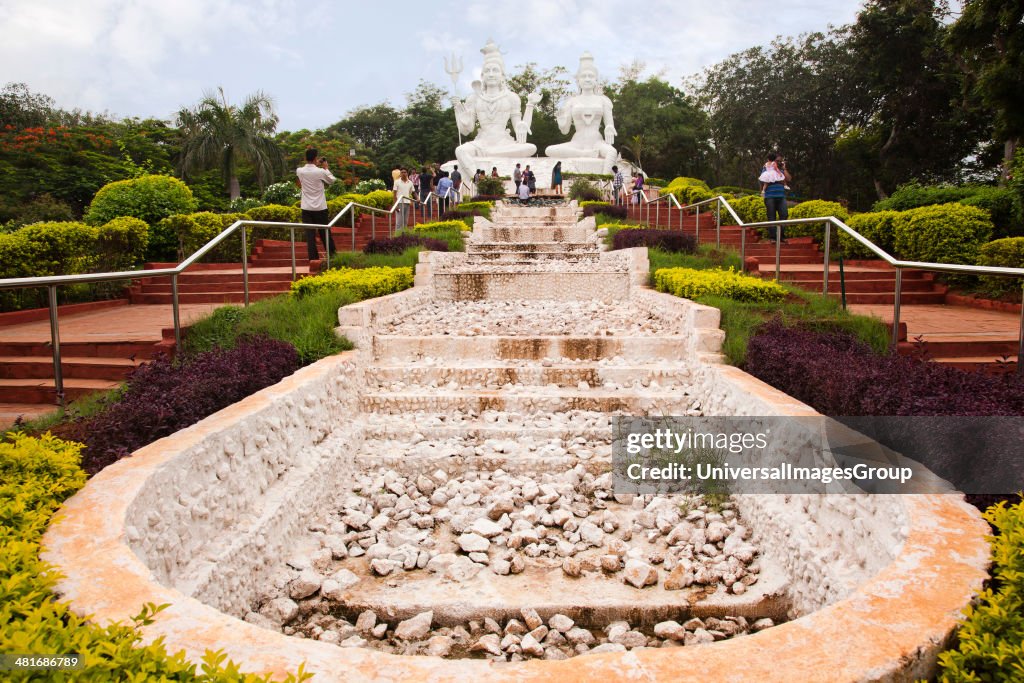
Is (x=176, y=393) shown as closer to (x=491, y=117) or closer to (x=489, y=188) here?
(x=489, y=188)

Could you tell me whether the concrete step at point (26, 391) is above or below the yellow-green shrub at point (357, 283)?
below

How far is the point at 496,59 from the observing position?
24.7 meters

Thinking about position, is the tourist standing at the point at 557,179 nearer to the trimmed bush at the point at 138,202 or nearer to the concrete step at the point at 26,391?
the trimmed bush at the point at 138,202

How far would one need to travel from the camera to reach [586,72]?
2555 cm

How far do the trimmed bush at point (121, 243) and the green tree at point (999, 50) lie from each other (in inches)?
583

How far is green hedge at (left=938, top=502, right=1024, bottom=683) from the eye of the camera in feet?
5.29

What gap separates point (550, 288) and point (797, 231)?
5.81m

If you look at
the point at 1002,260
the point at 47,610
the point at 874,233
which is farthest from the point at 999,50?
the point at 47,610

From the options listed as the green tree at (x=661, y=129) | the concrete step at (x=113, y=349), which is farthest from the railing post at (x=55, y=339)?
the green tree at (x=661, y=129)

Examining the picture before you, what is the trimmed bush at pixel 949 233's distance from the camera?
9117 millimetres

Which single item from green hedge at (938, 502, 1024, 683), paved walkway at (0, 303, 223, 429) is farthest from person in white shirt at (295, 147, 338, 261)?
green hedge at (938, 502, 1024, 683)

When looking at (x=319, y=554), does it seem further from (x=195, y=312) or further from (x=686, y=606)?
(x=195, y=312)

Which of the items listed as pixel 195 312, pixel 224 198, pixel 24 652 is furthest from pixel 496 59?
pixel 24 652

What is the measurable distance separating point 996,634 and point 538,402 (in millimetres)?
3663
